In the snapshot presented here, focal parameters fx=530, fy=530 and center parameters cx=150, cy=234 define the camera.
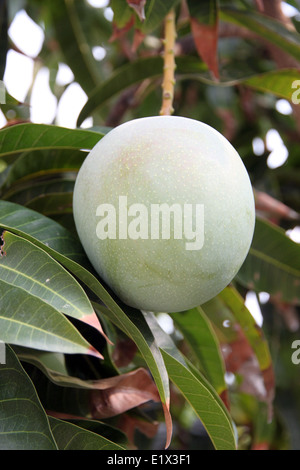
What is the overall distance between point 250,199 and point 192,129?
0.11 m

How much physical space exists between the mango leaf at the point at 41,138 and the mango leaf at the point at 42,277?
19 cm

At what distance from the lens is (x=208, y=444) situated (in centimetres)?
126

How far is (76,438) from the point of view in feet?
2.11

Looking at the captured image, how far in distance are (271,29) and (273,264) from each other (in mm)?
449

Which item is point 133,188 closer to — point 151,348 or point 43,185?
point 151,348

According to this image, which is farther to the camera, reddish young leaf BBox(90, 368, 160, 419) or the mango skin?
reddish young leaf BBox(90, 368, 160, 419)

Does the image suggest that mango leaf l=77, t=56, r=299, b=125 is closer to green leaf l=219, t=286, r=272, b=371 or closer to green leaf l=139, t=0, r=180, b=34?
green leaf l=139, t=0, r=180, b=34

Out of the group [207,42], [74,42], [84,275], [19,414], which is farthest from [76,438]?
[74,42]

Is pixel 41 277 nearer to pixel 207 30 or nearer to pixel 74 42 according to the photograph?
pixel 207 30

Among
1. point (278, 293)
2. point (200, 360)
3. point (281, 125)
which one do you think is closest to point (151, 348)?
point (200, 360)

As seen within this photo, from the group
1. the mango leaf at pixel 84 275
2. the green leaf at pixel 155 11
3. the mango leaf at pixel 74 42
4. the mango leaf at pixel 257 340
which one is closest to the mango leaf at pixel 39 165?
the mango leaf at pixel 84 275

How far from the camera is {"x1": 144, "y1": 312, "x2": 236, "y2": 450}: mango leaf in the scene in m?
0.63

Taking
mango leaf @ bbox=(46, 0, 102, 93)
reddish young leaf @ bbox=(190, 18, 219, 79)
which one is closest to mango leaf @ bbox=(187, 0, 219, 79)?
reddish young leaf @ bbox=(190, 18, 219, 79)

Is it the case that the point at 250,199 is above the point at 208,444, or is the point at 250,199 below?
above
